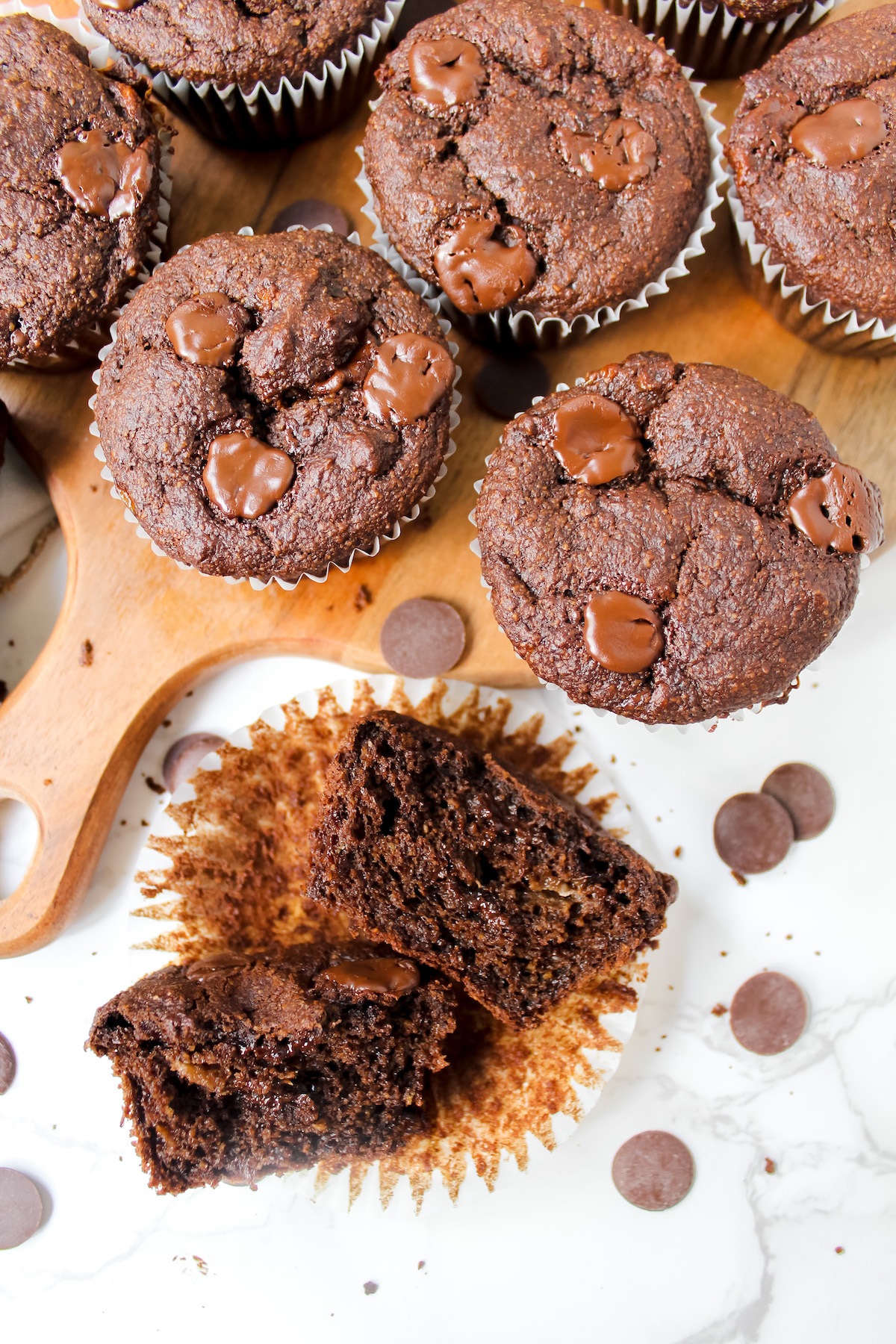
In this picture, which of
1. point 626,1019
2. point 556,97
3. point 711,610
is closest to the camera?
point 711,610

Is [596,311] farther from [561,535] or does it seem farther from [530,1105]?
[530,1105]

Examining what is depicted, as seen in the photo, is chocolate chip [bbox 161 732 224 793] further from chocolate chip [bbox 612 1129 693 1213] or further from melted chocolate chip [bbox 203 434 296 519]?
chocolate chip [bbox 612 1129 693 1213]

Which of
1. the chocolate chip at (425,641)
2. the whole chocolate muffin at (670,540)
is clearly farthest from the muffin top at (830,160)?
the chocolate chip at (425,641)

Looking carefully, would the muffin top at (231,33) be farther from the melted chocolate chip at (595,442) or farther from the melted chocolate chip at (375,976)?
the melted chocolate chip at (375,976)

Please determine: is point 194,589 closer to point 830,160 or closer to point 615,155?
point 615,155

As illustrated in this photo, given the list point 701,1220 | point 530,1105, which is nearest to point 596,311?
point 530,1105

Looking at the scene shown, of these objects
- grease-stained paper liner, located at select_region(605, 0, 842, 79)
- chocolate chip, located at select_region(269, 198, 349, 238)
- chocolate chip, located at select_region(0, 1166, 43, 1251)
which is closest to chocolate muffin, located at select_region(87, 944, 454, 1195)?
chocolate chip, located at select_region(0, 1166, 43, 1251)
